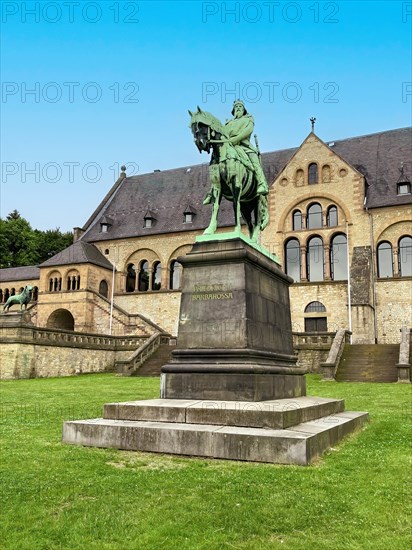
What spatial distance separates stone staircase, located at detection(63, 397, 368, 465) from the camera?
649 centimetres

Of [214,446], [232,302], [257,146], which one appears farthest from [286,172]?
[214,446]

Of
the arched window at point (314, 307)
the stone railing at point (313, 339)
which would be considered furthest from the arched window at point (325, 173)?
the stone railing at point (313, 339)

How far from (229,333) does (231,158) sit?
4080 millimetres

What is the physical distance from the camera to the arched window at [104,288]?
45284 mm

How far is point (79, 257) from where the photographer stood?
43.9 m

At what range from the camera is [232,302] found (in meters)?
9.62

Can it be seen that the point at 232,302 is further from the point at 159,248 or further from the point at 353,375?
the point at 159,248

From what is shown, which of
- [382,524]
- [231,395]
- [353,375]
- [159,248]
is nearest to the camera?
[382,524]

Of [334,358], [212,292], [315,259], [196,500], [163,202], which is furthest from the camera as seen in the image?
[163,202]

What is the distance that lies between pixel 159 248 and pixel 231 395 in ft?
124

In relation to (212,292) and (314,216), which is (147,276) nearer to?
(314,216)

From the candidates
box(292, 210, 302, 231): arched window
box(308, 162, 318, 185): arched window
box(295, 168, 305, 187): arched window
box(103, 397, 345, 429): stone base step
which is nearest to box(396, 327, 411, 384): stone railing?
box(292, 210, 302, 231): arched window

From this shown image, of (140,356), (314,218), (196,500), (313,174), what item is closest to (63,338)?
(140,356)

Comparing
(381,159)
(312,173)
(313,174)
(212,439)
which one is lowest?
(212,439)
